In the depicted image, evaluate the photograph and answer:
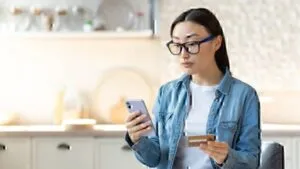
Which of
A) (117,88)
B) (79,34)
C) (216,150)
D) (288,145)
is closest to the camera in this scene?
(216,150)

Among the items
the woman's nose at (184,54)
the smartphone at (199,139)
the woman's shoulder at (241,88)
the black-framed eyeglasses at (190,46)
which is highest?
the black-framed eyeglasses at (190,46)

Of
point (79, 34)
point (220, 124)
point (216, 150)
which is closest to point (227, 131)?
point (220, 124)

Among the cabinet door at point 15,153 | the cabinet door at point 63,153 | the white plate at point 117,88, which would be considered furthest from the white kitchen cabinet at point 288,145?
the cabinet door at point 15,153

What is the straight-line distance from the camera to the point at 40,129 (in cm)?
400

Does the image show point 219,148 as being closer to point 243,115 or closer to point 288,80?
point 243,115

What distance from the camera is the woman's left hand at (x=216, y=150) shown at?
178 cm

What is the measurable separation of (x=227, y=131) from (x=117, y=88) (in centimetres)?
256

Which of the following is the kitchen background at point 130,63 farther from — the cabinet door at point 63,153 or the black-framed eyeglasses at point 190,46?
the black-framed eyeglasses at point 190,46

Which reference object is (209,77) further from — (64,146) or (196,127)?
(64,146)

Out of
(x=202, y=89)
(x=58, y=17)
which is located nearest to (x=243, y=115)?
(x=202, y=89)

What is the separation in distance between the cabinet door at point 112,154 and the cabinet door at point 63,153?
50 mm

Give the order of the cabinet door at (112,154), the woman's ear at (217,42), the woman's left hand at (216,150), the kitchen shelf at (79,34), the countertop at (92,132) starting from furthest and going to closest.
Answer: the kitchen shelf at (79,34), the cabinet door at (112,154), the countertop at (92,132), the woman's ear at (217,42), the woman's left hand at (216,150)

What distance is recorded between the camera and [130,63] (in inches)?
174

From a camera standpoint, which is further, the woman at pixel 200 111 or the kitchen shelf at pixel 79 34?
the kitchen shelf at pixel 79 34
